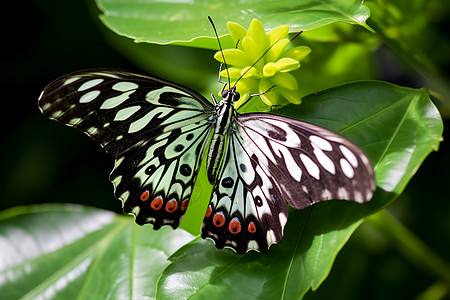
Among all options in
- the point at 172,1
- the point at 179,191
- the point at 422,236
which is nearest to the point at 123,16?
the point at 172,1

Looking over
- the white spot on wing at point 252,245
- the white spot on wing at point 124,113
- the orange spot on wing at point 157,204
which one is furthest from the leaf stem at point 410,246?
the white spot on wing at point 124,113

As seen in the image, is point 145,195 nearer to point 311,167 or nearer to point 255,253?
point 255,253

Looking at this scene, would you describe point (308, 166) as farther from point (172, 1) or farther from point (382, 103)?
point (172, 1)

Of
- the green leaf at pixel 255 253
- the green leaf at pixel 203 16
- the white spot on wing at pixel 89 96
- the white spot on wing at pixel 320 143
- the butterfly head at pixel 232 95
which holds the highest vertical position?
the green leaf at pixel 203 16

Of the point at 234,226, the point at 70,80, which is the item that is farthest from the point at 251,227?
the point at 70,80

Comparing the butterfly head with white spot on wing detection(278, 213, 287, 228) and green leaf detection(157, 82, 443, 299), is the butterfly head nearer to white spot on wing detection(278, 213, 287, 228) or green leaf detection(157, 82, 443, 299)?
green leaf detection(157, 82, 443, 299)

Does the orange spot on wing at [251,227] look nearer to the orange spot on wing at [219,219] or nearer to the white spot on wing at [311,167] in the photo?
the orange spot on wing at [219,219]
